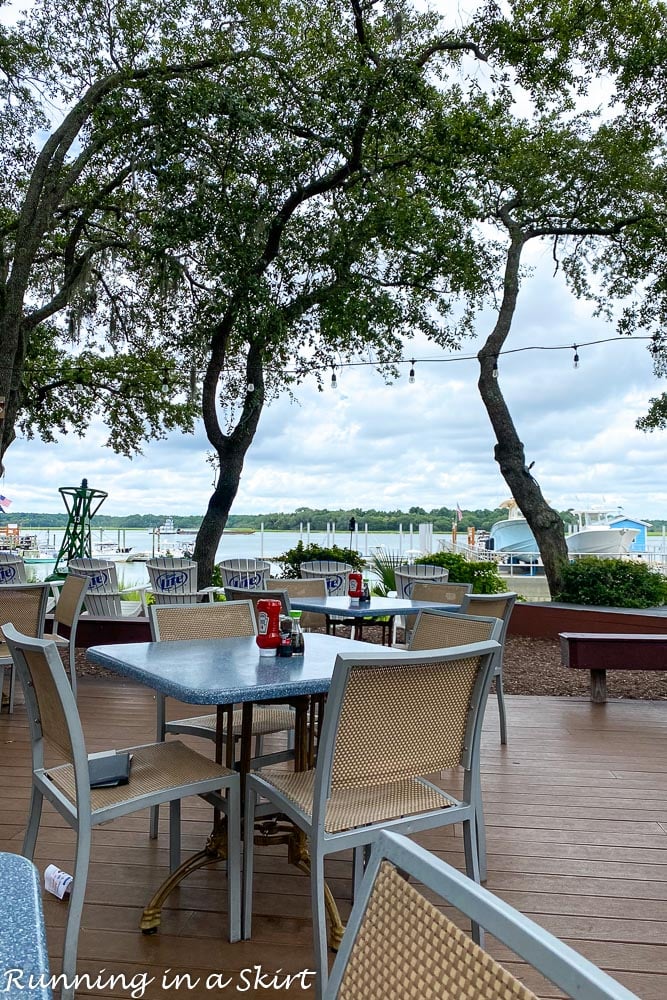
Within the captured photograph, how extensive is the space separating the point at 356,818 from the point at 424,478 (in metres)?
19.8

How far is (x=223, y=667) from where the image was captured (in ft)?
7.98

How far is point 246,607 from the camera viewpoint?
334 centimetres

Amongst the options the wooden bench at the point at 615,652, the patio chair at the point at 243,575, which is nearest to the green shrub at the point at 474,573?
the patio chair at the point at 243,575

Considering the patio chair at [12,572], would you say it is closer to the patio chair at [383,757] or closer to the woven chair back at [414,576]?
the woven chair back at [414,576]

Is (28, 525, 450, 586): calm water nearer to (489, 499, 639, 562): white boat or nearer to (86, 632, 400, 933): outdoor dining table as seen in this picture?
(489, 499, 639, 562): white boat

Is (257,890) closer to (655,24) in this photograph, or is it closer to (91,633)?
(91,633)

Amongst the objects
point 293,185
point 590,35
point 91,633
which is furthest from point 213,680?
point 590,35

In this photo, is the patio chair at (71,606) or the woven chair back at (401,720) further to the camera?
the patio chair at (71,606)

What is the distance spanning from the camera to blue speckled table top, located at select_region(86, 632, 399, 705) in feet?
6.82

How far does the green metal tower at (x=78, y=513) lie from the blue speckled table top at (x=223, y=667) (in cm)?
873

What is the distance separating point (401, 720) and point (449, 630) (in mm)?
1063

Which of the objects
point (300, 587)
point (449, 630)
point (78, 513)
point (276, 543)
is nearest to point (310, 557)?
point (276, 543)

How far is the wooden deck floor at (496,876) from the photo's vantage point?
2.04 metres

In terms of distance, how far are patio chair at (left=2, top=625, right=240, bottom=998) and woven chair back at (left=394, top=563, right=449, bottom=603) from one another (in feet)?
13.8
